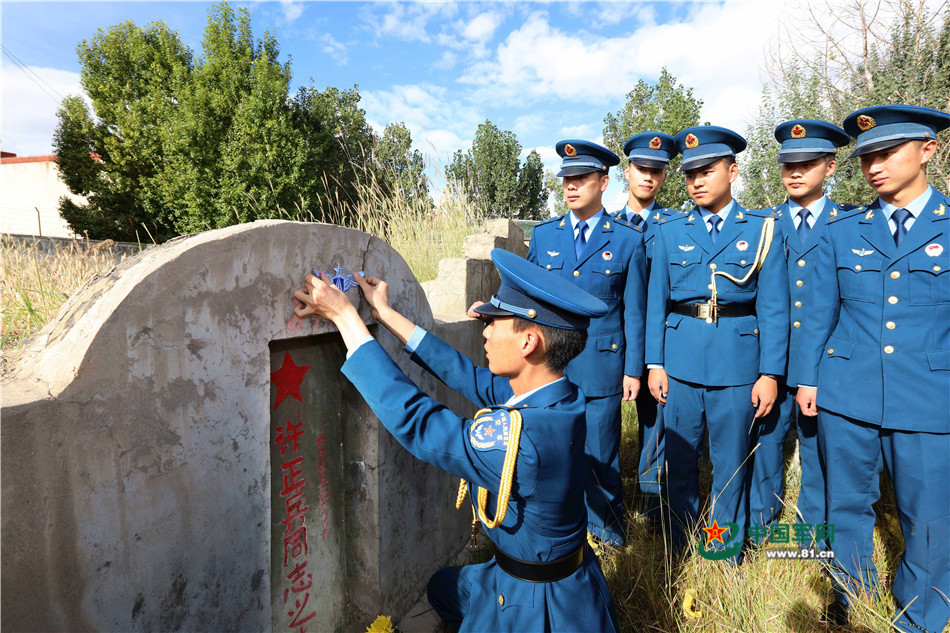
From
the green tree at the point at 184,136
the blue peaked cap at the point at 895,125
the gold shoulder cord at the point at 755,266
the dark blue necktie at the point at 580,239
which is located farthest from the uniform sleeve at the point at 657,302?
the green tree at the point at 184,136

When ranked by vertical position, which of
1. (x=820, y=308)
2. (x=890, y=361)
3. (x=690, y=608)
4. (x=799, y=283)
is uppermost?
(x=799, y=283)

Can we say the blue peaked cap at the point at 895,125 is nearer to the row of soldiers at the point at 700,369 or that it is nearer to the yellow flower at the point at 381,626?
the row of soldiers at the point at 700,369

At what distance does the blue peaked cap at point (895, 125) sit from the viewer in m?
2.12

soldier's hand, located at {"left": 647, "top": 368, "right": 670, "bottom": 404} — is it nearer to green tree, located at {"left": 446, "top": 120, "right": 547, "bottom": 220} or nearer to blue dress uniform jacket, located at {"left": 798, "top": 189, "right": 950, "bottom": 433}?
blue dress uniform jacket, located at {"left": 798, "top": 189, "right": 950, "bottom": 433}

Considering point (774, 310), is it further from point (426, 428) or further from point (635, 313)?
point (426, 428)

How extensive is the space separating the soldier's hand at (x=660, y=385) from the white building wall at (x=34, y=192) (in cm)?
2340

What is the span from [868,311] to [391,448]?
6.89 feet

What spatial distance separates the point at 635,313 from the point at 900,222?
1.16 metres

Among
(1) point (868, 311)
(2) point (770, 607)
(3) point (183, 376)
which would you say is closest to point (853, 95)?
(1) point (868, 311)

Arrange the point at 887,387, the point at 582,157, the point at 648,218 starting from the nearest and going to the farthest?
the point at 887,387, the point at 582,157, the point at 648,218

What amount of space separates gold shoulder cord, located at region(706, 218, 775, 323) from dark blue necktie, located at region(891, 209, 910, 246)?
0.50 metres

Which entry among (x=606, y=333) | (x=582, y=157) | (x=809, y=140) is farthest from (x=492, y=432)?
(x=809, y=140)

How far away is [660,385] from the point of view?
276cm

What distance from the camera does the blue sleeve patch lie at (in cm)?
145
